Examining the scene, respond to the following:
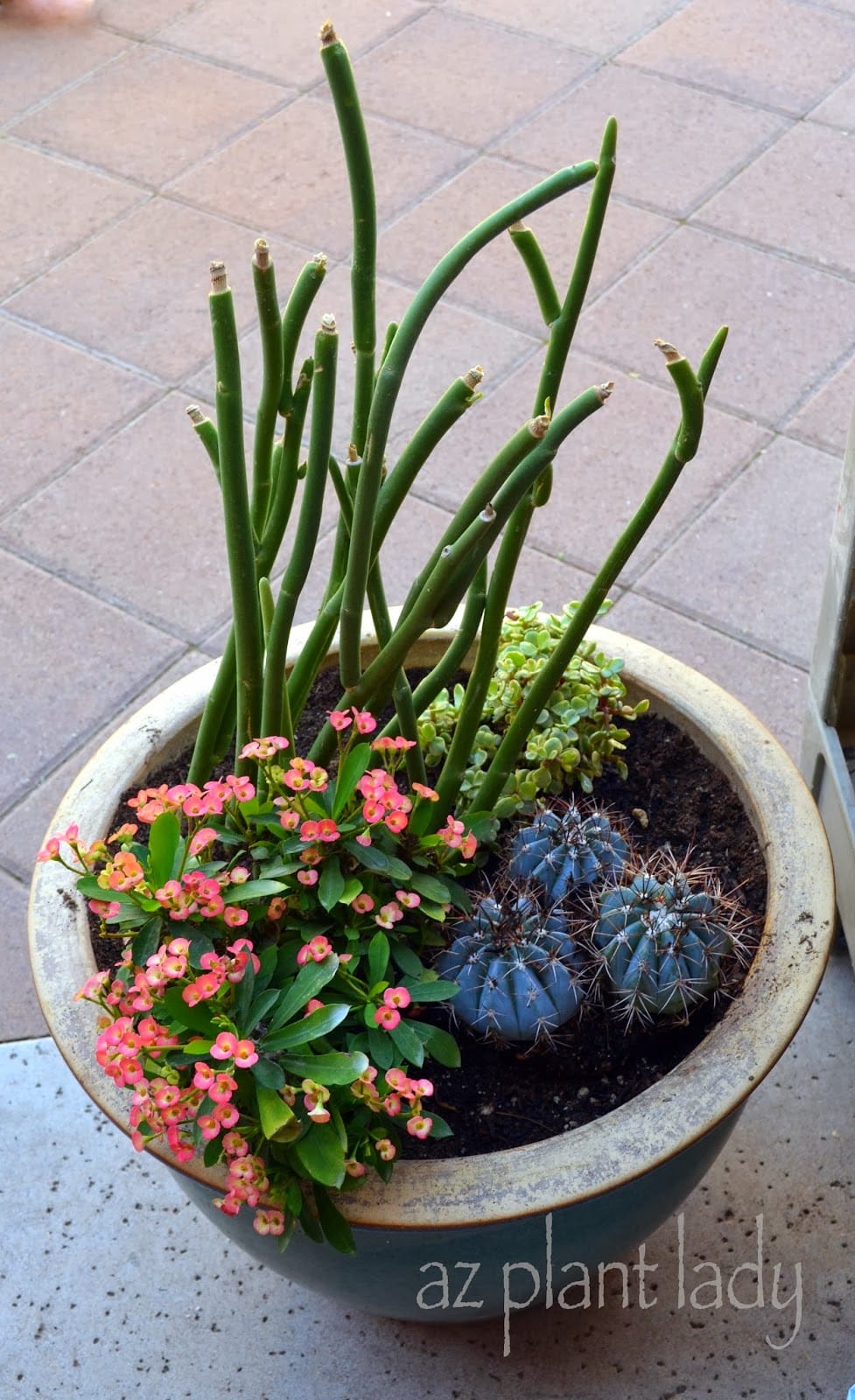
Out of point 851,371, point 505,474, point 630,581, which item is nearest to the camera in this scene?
point 505,474

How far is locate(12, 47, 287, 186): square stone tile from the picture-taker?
3574mm

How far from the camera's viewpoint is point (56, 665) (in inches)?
97.1

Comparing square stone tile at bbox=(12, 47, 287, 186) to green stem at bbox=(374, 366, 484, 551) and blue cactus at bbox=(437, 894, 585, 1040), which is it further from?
blue cactus at bbox=(437, 894, 585, 1040)

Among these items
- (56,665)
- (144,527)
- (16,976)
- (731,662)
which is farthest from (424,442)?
(144,527)

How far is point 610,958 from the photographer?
1334mm

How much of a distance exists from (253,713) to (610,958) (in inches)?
16.1

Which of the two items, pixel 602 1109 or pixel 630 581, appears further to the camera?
pixel 630 581

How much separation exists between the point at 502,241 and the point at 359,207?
2.28 m

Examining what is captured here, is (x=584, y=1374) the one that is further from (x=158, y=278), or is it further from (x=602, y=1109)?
(x=158, y=278)

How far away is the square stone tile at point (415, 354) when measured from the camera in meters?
2.87

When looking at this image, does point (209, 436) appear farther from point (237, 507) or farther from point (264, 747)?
point (264, 747)

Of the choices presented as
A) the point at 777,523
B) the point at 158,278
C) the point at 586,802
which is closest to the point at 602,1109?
the point at 586,802

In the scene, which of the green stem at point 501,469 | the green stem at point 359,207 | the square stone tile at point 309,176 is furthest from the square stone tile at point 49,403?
the green stem at point 501,469

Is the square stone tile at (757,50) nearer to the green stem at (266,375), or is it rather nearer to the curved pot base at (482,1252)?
the green stem at (266,375)
